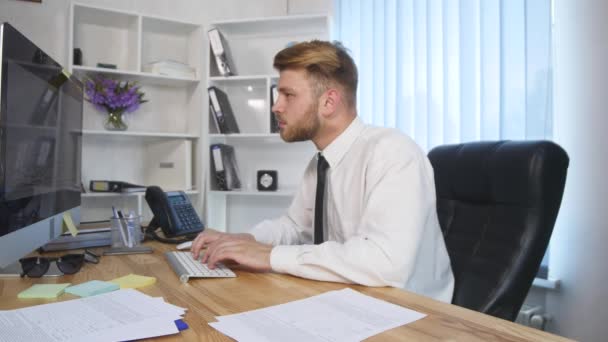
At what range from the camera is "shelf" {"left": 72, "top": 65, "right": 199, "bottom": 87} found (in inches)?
93.7

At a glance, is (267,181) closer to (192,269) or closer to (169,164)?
(169,164)

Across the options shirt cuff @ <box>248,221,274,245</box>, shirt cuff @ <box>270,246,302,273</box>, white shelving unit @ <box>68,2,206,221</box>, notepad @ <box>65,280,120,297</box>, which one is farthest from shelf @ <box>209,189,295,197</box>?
notepad @ <box>65,280,120,297</box>

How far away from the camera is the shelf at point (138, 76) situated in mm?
2379

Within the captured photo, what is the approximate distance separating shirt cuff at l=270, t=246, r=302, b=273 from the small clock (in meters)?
1.82

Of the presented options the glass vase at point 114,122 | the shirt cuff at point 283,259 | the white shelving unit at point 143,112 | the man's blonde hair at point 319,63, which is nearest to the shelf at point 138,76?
the white shelving unit at point 143,112

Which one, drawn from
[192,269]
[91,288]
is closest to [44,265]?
[91,288]

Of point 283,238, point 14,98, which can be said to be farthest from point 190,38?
point 14,98

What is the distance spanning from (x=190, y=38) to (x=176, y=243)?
1.91m

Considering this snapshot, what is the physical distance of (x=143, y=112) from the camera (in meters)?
2.74

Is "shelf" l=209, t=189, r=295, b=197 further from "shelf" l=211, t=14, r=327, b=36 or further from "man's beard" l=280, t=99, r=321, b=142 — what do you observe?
"man's beard" l=280, t=99, r=321, b=142

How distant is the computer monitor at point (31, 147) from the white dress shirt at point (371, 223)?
19.1 inches

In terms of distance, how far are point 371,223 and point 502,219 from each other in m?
0.42

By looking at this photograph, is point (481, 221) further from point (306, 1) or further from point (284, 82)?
point (306, 1)

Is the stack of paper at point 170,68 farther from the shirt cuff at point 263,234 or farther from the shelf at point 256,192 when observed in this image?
the shirt cuff at point 263,234
